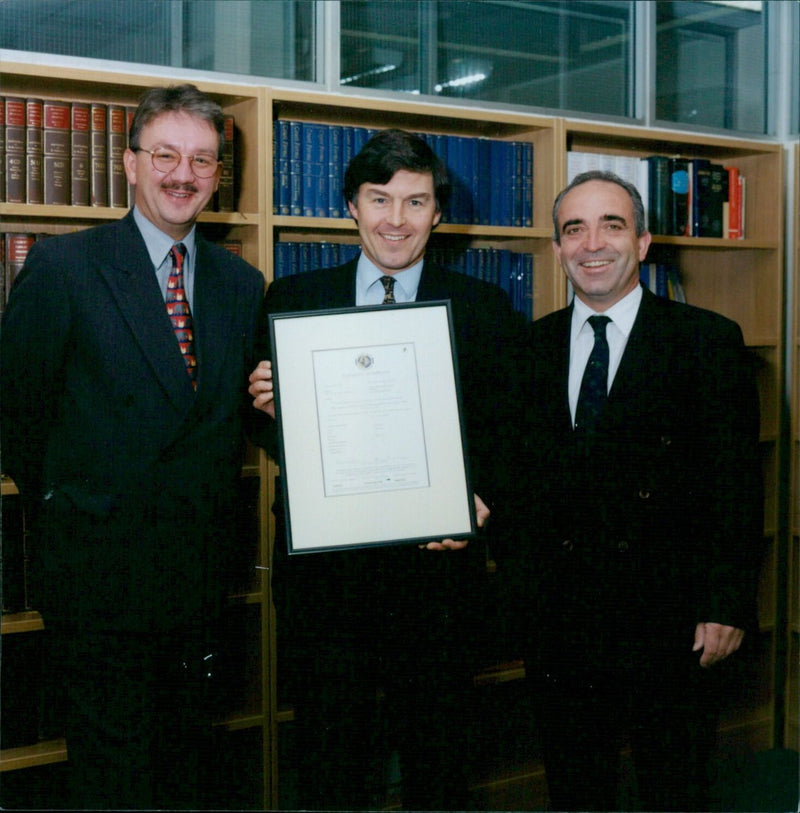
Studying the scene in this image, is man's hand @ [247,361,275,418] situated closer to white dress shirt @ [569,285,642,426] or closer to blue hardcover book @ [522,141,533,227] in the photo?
white dress shirt @ [569,285,642,426]

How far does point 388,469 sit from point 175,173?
81cm

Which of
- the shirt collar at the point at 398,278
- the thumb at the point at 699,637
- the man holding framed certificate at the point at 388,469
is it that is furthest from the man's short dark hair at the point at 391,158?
the thumb at the point at 699,637

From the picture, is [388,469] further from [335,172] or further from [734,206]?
[734,206]

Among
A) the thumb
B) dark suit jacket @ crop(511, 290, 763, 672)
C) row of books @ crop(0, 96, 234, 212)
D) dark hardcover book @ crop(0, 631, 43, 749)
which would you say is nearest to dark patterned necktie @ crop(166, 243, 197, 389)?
row of books @ crop(0, 96, 234, 212)

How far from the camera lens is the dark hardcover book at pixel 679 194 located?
3145 millimetres

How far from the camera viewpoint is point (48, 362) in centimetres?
185

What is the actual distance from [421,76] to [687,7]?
1.27 meters

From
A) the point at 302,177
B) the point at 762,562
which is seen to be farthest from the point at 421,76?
the point at 762,562

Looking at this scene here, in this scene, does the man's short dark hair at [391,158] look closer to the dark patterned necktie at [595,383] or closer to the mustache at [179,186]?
the mustache at [179,186]

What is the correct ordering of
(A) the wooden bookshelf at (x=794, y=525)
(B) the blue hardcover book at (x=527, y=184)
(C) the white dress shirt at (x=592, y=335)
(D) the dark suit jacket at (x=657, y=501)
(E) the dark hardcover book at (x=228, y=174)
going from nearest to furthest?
(D) the dark suit jacket at (x=657, y=501) → (C) the white dress shirt at (x=592, y=335) → (E) the dark hardcover book at (x=228, y=174) → (B) the blue hardcover book at (x=527, y=184) → (A) the wooden bookshelf at (x=794, y=525)

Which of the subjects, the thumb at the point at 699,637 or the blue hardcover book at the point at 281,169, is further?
the blue hardcover book at the point at 281,169

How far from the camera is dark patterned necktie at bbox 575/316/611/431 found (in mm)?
1985

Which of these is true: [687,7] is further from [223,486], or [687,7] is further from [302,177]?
[223,486]

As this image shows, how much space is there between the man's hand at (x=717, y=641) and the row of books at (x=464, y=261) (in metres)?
1.29
